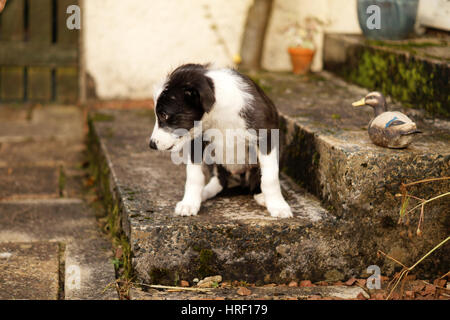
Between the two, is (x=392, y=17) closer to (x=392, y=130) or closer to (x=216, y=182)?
(x=392, y=130)

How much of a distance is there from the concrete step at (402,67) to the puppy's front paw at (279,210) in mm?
1402

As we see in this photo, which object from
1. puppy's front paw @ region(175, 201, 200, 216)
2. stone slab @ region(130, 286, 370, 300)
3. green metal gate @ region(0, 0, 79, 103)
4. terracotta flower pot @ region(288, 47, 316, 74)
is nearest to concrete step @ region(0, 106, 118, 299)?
stone slab @ region(130, 286, 370, 300)

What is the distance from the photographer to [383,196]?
3.35m

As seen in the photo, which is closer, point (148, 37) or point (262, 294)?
point (262, 294)

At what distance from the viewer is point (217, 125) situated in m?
3.24

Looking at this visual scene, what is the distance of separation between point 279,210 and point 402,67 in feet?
5.92

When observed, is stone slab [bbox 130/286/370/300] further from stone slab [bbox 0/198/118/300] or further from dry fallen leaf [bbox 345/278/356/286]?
stone slab [bbox 0/198/118/300]

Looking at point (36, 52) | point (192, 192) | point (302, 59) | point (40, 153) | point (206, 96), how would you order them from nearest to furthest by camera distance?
point (206, 96), point (192, 192), point (40, 153), point (302, 59), point (36, 52)

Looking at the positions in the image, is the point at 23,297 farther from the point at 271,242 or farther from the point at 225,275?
the point at 271,242

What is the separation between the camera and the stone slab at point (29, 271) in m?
3.19

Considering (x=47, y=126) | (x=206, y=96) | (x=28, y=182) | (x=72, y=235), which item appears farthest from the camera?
(x=47, y=126)

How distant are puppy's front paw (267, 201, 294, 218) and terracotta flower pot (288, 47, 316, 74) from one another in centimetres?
304

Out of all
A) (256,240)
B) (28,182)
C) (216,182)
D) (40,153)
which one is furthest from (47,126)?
(256,240)
